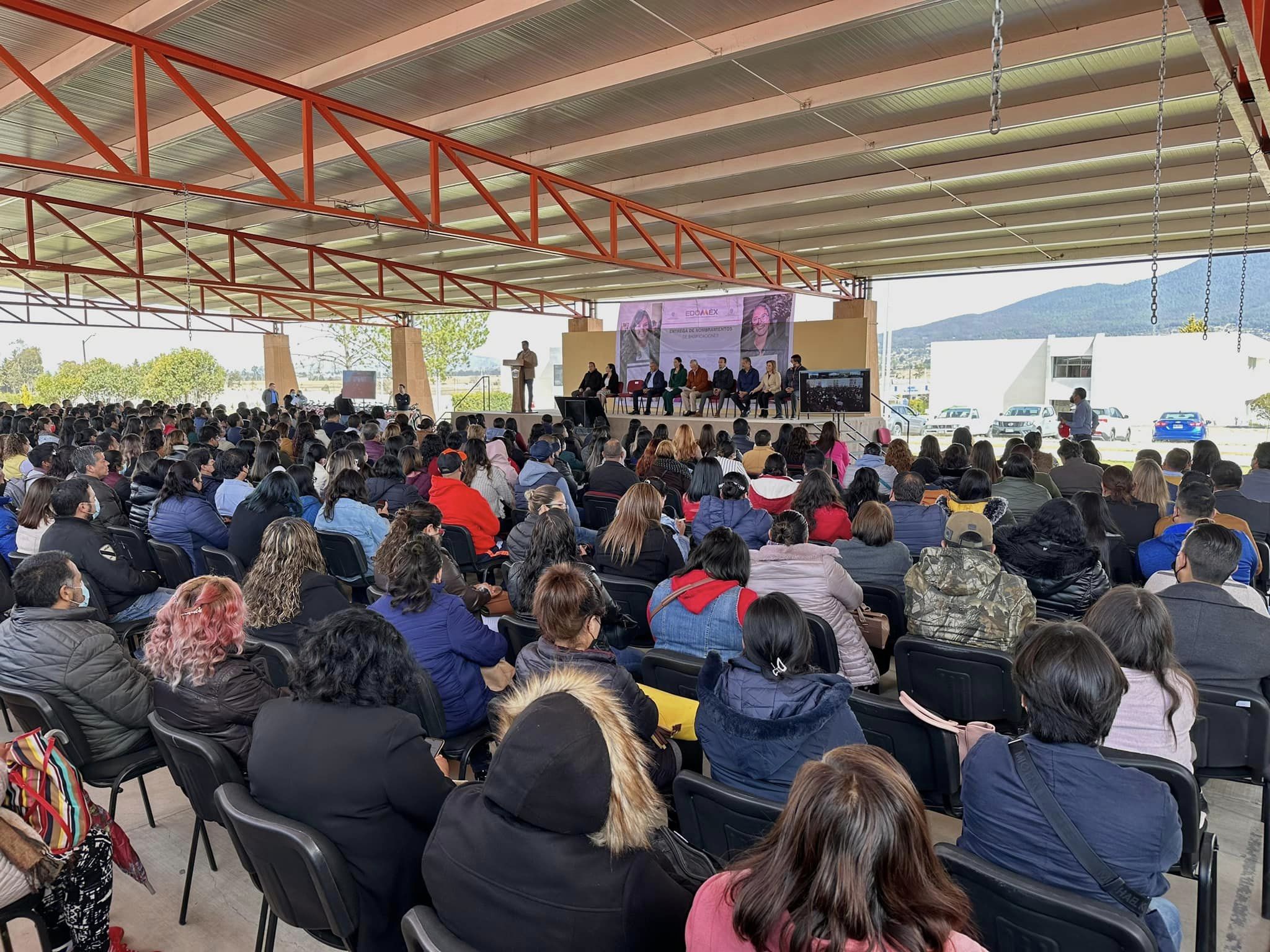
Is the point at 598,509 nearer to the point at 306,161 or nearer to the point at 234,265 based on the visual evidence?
the point at 306,161

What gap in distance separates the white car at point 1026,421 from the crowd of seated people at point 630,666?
15.5m

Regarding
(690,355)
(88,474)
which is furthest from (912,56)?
(690,355)

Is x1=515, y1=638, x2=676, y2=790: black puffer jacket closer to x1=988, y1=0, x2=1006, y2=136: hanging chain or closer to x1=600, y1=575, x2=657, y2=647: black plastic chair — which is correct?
x1=600, y1=575, x2=657, y2=647: black plastic chair

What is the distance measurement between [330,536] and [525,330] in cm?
3298

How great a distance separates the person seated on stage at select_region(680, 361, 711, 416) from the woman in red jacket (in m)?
11.3

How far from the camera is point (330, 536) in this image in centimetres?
488

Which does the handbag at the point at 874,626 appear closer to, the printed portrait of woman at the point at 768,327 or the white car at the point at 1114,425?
the printed portrait of woman at the point at 768,327

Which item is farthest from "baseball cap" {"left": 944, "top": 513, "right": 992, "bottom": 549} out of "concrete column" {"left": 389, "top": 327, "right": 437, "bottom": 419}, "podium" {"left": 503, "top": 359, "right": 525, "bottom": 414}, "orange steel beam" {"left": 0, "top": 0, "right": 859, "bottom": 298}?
"concrete column" {"left": 389, "top": 327, "right": 437, "bottom": 419}

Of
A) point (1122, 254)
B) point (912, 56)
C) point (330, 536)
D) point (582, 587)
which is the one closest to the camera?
point (582, 587)

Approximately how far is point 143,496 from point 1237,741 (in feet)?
20.3

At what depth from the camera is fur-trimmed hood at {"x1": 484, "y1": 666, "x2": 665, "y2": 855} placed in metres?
1.29

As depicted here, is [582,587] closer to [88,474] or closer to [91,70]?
[88,474]

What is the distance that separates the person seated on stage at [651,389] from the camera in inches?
669

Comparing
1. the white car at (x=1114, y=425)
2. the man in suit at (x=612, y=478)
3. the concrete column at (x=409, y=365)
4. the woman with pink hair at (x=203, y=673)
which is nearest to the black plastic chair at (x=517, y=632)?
the woman with pink hair at (x=203, y=673)
